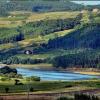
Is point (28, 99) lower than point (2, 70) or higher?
higher

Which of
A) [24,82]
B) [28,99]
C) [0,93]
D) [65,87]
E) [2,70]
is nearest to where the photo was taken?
[28,99]

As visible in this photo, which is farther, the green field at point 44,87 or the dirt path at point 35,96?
the green field at point 44,87

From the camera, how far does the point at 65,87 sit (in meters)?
147

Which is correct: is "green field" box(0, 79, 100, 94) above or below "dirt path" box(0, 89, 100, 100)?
Answer: below

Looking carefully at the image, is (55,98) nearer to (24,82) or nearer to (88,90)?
(88,90)

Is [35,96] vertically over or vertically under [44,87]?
over

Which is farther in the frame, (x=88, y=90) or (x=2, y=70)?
(x=2, y=70)

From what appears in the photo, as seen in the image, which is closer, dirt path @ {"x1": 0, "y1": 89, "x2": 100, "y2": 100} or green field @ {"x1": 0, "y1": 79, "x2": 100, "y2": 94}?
dirt path @ {"x1": 0, "y1": 89, "x2": 100, "y2": 100}

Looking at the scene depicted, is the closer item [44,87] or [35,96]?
[35,96]

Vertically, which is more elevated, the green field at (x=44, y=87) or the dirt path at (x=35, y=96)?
the dirt path at (x=35, y=96)

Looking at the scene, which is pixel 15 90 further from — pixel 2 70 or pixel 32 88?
pixel 2 70

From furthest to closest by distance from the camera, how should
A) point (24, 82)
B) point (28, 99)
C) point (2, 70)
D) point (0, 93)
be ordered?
point (2, 70) → point (24, 82) → point (0, 93) → point (28, 99)

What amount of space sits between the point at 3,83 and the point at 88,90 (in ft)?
73.2

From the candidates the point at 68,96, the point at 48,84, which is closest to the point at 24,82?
the point at 48,84
